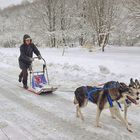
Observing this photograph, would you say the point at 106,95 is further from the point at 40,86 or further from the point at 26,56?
the point at 26,56

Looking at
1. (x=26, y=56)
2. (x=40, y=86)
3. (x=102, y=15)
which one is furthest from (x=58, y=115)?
(x=102, y=15)

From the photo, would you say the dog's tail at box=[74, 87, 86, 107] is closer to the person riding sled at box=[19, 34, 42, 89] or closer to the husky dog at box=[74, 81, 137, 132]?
the husky dog at box=[74, 81, 137, 132]

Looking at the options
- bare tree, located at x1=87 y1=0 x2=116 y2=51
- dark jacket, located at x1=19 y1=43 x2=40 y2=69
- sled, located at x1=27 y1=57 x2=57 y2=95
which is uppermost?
bare tree, located at x1=87 y1=0 x2=116 y2=51

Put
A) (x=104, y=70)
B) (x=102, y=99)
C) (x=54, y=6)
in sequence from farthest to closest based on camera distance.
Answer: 1. (x=54, y=6)
2. (x=104, y=70)
3. (x=102, y=99)

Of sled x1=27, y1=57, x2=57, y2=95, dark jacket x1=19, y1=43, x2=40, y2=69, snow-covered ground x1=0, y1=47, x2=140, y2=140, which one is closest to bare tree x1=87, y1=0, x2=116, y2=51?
snow-covered ground x1=0, y1=47, x2=140, y2=140

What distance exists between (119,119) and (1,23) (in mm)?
52946

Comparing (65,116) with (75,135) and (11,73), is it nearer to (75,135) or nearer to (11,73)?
(75,135)

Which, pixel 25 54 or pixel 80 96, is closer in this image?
pixel 80 96

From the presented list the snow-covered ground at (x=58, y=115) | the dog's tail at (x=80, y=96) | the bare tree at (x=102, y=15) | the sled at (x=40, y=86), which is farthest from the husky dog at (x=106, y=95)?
the bare tree at (x=102, y=15)

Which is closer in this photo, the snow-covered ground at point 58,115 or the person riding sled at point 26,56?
the snow-covered ground at point 58,115

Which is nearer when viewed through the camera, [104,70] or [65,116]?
[65,116]

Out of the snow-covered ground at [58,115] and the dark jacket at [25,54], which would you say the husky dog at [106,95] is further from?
the dark jacket at [25,54]

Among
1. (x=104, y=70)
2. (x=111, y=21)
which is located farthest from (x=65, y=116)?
(x=111, y=21)

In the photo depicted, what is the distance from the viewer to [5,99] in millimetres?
8922
